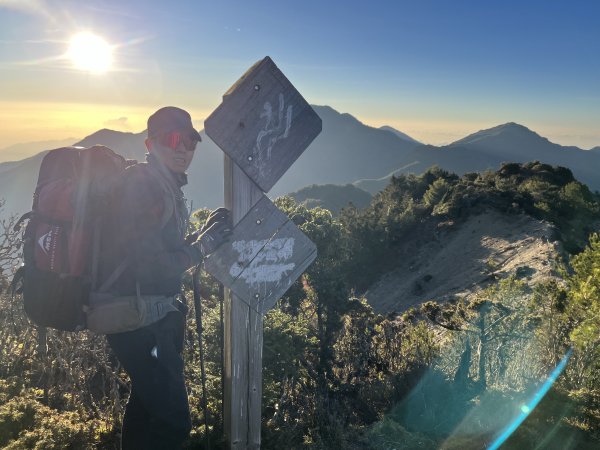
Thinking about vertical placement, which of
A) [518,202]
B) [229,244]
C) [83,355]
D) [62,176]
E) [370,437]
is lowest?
[370,437]

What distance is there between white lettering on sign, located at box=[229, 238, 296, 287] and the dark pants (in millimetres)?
572

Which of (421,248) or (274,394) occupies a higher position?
(421,248)

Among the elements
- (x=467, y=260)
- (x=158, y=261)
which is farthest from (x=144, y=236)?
(x=467, y=260)

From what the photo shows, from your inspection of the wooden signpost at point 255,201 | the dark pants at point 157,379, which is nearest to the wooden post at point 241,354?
the wooden signpost at point 255,201

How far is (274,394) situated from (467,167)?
19374 cm

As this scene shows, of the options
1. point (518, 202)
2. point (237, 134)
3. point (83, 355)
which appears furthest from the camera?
point (518, 202)

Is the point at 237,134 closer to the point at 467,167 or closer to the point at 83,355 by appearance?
the point at 83,355

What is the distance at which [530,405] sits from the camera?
11.8 ft

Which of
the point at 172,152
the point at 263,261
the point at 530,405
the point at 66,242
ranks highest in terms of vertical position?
the point at 172,152

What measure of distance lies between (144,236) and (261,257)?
60cm

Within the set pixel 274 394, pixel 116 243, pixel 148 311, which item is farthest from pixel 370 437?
pixel 116 243

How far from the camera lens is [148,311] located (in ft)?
7.48

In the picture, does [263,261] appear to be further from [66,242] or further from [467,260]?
[467,260]

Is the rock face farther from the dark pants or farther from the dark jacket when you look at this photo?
the dark jacket
